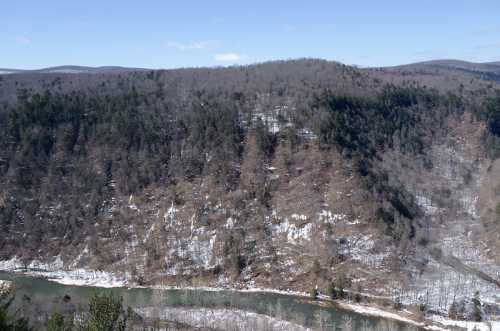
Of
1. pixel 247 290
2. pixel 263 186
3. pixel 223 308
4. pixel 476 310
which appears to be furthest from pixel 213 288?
pixel 476 310

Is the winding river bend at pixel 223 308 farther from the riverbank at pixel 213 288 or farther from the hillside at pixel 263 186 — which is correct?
the hillside at pixel 263 186

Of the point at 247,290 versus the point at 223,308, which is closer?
the point at 223,308

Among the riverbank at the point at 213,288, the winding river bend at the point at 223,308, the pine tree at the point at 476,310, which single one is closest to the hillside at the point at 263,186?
the riverbank at the point at 213,288

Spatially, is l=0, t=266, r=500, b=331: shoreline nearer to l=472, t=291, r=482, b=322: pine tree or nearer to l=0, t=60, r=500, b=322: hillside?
l=472, t=291, r=482, b=322: pine tree

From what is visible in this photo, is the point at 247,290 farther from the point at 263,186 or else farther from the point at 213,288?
the point at 263,186

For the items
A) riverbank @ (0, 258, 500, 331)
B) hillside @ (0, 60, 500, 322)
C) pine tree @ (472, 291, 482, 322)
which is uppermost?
hillside @ (0, 60, 500, 322)

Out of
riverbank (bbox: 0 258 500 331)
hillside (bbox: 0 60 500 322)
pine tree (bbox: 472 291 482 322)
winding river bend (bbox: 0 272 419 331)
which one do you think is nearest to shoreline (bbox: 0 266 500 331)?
riverbank (bbox: 0 258 500 331)
